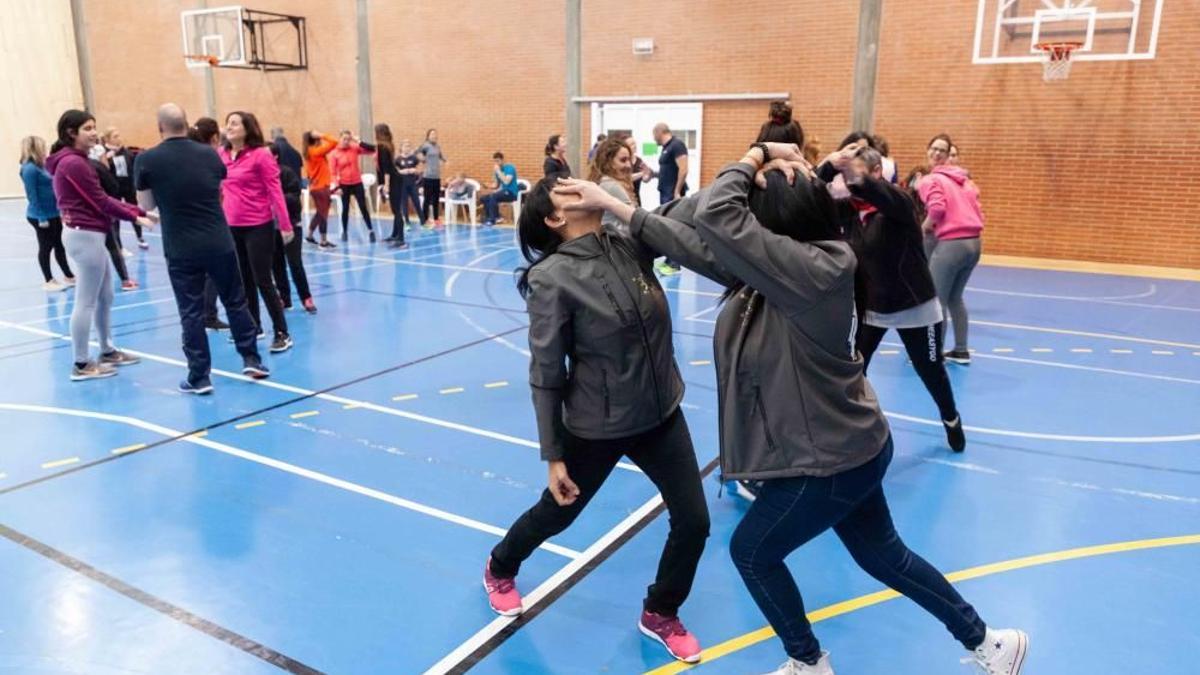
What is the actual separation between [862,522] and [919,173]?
21.0 ft

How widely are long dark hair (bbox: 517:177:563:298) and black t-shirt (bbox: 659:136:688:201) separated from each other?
830 cm

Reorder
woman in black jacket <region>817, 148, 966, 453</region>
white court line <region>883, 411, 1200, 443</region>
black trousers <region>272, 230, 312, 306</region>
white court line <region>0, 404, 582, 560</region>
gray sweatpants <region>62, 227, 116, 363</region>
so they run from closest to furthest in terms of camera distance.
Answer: white court line <region>0, 404, 582, 560</region> → woman in black jacket <region>817, 148, 966, 453</region> → white court line <region>883, 411, 1200, 443</region> → gray sweatpants <region>62, 227, 116, 363</region> → black trousers <region>272, 230, 312, 306</region>

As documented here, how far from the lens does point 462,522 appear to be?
380cm

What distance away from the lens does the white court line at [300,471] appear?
147 inches

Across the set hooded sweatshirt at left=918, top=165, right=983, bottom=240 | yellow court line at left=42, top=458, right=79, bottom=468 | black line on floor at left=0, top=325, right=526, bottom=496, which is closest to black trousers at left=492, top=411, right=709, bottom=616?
black line on floor at left=0, top=325, right=526, bottom=496

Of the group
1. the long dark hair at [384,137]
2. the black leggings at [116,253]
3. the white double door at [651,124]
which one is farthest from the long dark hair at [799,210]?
the white double door at [651,124]

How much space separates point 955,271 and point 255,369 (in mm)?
5416

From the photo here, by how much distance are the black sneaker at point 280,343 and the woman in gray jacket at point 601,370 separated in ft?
15.6

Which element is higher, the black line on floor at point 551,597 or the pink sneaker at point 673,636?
the pink sneaker at point 673,636

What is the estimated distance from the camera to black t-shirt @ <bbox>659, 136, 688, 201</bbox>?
1062 centimetres

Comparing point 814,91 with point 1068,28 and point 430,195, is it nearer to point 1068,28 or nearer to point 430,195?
point 1068,28

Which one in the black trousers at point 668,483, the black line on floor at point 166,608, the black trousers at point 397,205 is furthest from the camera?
the black trousers at point 397,205

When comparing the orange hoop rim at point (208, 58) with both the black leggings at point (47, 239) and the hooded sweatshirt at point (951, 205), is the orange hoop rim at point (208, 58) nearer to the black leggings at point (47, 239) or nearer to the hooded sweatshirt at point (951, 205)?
the black leggings at point (47, 239)

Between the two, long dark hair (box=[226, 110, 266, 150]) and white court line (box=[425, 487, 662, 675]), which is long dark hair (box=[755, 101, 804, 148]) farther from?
long dark hair (box=[226, 110, 266, 150])
